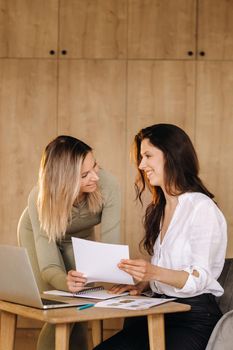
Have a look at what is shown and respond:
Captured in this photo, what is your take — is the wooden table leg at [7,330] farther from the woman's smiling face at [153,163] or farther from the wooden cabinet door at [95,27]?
the wooden cabinet door at [95,27]

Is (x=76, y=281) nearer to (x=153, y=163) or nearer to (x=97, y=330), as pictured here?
(x=153, y=163)

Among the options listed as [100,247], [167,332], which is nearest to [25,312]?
[100,247]

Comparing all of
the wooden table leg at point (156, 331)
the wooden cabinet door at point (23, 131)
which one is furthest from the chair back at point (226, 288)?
the wooden cabinet door at point (23, 131)

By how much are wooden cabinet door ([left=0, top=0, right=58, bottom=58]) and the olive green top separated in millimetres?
2181

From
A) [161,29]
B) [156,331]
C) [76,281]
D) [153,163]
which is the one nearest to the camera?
[156,331]

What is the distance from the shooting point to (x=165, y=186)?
3314mm

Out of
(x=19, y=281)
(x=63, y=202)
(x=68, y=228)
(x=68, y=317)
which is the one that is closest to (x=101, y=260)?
(x=19, y=281)

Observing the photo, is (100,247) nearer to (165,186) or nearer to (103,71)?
(165,186)

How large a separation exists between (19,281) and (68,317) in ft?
1.16

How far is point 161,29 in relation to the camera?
591cm

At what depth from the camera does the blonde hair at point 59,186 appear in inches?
144

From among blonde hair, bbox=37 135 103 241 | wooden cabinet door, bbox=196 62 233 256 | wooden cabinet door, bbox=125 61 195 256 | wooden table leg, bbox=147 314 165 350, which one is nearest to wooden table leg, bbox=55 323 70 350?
wooden table leg, bbox=147 314 165 350

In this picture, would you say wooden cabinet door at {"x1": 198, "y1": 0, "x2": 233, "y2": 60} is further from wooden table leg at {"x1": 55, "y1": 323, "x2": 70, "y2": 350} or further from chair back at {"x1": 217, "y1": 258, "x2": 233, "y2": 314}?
wooden table leg at {"x1": 55, "y1": 323, "x2": 70, "y2": 350}

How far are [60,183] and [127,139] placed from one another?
2.34 m
